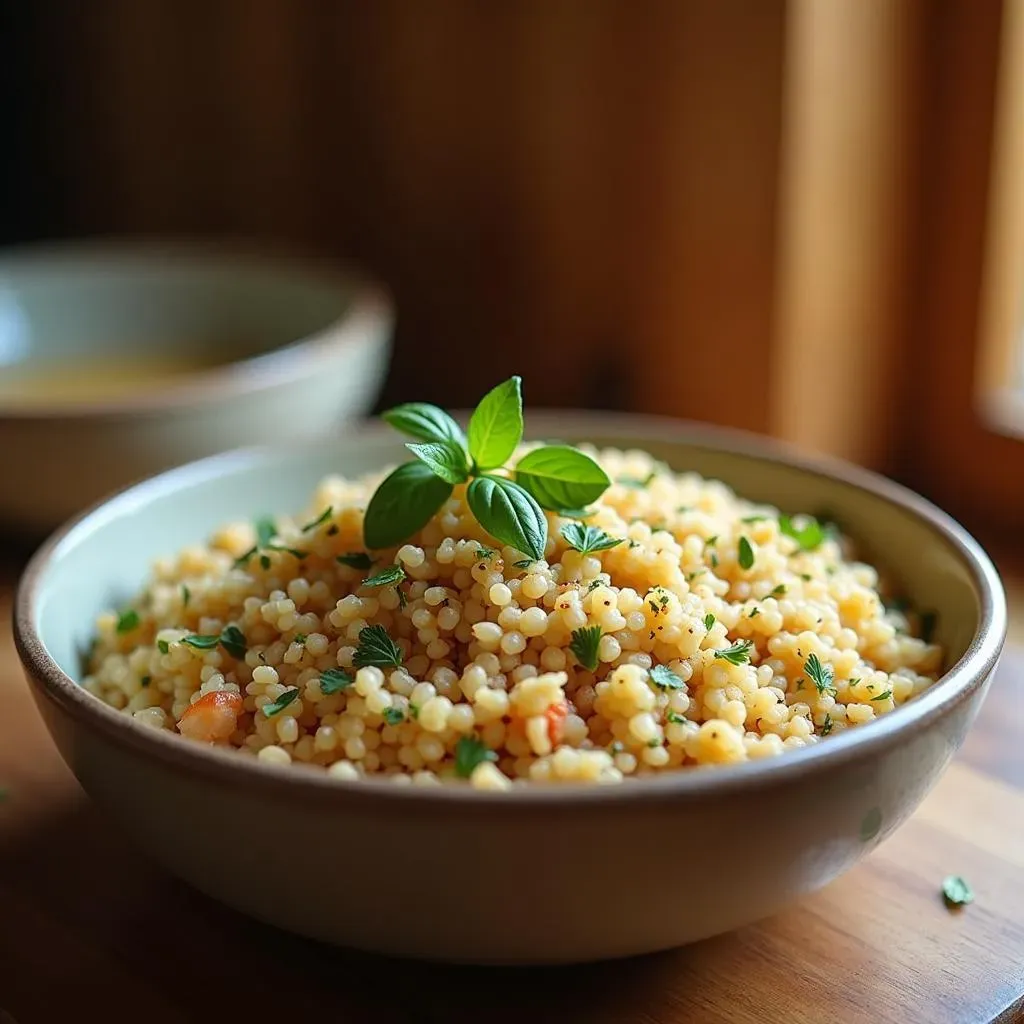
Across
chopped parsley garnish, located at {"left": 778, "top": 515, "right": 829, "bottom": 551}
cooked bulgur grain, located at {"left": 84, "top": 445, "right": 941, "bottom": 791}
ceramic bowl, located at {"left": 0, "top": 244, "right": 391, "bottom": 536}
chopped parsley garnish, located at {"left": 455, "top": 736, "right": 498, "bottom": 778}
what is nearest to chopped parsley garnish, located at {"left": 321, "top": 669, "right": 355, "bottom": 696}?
cooked bulgur grain, located at {"left": 84, "top": 445, "right": 941, "bottom": 791}

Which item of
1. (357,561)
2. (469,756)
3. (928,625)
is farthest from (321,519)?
(928,625)

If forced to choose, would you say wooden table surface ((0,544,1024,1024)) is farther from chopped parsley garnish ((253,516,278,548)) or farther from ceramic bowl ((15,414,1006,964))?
chopped parsley garnish ((253,516,278,548))

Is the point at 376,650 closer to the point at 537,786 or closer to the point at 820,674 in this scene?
the point at 537,786

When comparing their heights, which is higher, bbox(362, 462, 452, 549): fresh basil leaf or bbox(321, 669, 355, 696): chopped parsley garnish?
bbox(362, 462, 452, 549): fresh basil leaf

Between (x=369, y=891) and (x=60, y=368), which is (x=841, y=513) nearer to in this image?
(x=369, y=891)

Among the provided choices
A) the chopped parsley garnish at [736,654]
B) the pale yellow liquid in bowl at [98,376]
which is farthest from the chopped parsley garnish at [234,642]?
the pale yellow liquid in bowl at [98,376]

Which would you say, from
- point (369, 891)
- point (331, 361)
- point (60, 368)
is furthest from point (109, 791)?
point (60, 368)
